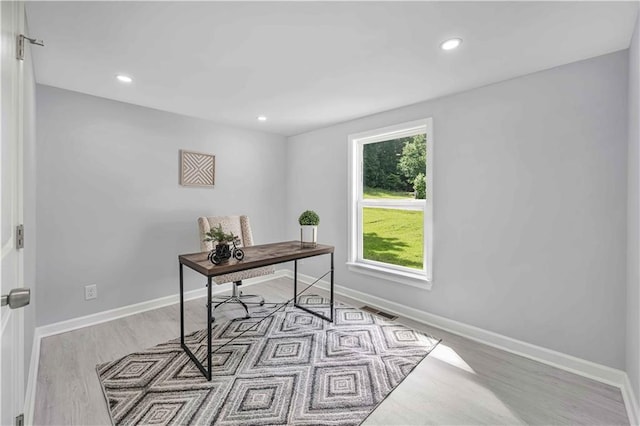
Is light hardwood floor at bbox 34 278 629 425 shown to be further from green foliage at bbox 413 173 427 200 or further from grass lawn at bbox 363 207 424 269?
green foliage at bbox 413 173 427 200

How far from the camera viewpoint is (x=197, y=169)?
348 centimetres

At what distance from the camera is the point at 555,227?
2111 mm

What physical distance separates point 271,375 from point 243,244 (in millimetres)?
1911

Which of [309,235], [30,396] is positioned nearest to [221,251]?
[309,235]

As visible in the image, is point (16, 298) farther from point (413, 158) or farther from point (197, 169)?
point (413, 158)

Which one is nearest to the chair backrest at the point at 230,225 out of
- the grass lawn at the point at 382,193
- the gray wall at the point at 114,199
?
the gray wall at the point at 114,199

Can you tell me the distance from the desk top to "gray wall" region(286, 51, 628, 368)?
50.2 inches

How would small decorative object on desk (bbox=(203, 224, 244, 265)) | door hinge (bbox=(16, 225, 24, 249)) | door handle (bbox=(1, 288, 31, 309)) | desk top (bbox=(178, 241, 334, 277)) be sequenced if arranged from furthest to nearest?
small decorative object on desk (bbox=(203, 224, 244, 265)) < desk top (bbox=(178, 241, 334, 277)) < door hinge (bbox=(16, 225, 24, 249)) < door handle (bbox=(1, 288, 31, 309))

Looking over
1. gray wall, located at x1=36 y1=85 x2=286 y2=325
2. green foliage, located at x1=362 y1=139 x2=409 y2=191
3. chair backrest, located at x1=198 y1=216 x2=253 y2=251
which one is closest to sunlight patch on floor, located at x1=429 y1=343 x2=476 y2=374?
green foliage, located at x1=362 y1=139 x2=409 y2=191

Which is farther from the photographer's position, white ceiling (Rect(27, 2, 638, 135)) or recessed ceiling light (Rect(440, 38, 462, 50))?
recessed ceiling light (Rect(440, 38, 462, 50))

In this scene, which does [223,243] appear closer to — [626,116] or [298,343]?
[298,343]

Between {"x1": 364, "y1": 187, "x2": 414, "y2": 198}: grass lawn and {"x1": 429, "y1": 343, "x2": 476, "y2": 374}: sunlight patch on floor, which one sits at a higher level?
{"x1": 364, "y1": 187, "x2": 414, "y2": 198}: grass lawn

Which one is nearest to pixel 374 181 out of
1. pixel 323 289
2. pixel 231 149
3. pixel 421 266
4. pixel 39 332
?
pixel 421 266

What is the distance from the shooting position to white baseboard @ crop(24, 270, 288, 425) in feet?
5.34
